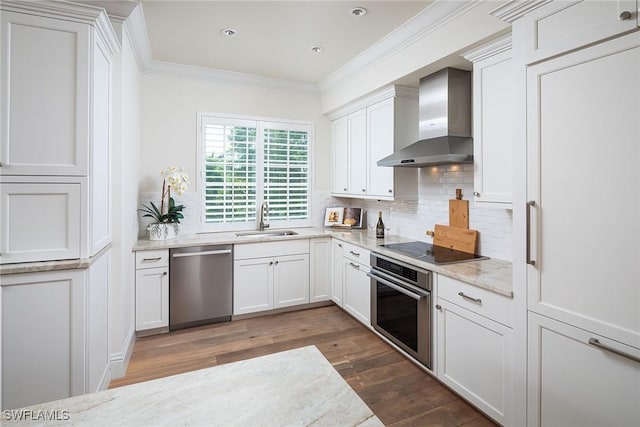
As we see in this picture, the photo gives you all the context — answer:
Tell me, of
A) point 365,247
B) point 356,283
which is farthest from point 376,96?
point 356,283

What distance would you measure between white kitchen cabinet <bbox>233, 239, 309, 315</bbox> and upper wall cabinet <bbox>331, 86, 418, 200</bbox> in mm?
982

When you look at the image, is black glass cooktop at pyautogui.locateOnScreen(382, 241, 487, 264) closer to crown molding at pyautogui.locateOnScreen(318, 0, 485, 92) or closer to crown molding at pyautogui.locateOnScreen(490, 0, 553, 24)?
crown molding at pyautogui.locateOnScreen(490, 0, 553, 24)

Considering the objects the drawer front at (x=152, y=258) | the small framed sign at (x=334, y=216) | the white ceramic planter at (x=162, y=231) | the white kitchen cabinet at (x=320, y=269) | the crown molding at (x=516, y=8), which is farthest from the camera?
the small framed sign at (x=334, y=216)

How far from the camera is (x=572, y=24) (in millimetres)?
1460

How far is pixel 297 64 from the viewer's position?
3586mm

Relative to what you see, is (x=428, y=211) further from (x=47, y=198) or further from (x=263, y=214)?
(x=47, y=198)

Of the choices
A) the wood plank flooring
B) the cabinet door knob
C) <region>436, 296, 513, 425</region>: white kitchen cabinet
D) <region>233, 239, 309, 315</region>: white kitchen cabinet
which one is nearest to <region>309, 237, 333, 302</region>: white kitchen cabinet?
<region>233, 239, 309, 315</region>: white kitchen cabinet

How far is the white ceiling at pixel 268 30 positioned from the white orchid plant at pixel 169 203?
1224 mm

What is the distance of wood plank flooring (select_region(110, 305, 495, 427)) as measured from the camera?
2074 mm

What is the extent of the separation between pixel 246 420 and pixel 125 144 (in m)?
2.58

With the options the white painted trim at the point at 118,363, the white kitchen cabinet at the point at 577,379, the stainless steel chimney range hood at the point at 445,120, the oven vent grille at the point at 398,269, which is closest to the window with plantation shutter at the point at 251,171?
the white painted trim at the point at 118,363

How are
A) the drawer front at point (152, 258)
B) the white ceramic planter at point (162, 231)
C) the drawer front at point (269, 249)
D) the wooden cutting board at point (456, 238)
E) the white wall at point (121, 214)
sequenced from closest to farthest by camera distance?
the white wall at point (121, 214) → the wooden cutting board at point (456, 238) → the drawer front at point (152, 258) → the white ceramic planter at point (162, 231) → the drawer front at point (269, 249)

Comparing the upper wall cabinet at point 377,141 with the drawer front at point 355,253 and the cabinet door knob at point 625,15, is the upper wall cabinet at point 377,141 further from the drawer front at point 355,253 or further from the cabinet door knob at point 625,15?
the cabinet door knob at point 625,15

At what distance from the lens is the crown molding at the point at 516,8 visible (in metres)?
1.59
